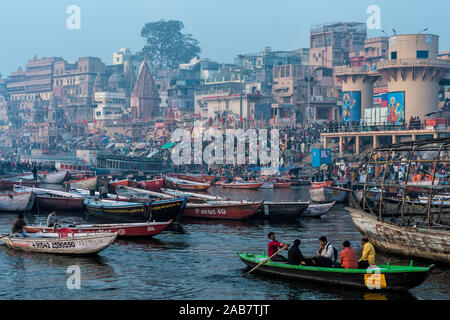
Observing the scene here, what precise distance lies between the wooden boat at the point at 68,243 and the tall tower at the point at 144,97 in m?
96.6

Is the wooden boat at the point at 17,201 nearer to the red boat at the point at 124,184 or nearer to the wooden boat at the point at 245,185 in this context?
the red boat at the point at 124,184

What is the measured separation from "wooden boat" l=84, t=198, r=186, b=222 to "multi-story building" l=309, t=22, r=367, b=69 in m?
80.9

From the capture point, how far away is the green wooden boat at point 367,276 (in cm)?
1709

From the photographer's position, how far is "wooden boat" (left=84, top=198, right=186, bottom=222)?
29.7 m

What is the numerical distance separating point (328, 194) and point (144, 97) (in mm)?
85026

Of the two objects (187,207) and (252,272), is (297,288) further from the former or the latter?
(187,207)

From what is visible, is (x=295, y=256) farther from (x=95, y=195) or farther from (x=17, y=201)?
(x=17, y=201)

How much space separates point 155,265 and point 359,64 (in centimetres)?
6172

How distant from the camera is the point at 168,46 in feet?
578

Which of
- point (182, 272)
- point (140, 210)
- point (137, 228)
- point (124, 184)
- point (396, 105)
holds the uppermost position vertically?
point (396, 105)

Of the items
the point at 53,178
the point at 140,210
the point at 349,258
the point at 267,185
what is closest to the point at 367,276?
the point at 349,258

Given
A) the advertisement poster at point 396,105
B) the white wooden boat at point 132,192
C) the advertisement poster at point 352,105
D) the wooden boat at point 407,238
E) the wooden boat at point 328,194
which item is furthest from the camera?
the advertisement poster at point 352,105

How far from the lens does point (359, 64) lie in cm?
7819

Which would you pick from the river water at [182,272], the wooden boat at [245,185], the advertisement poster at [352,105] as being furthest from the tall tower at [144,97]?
the river water at [182,272]
